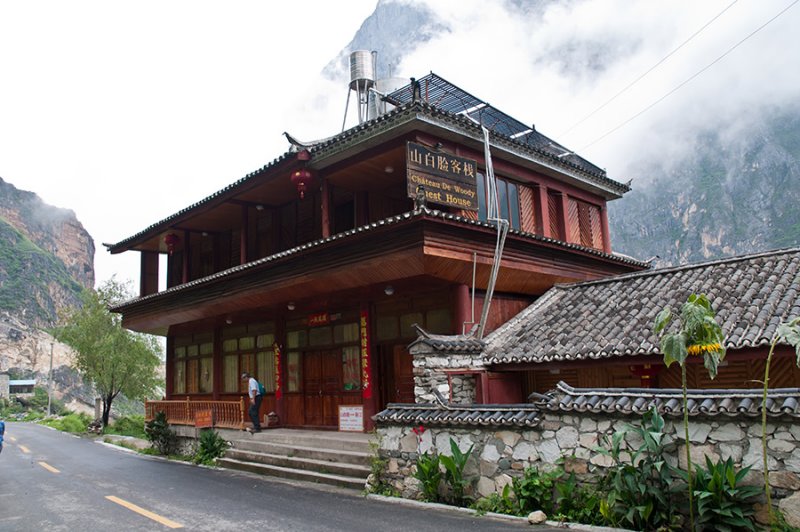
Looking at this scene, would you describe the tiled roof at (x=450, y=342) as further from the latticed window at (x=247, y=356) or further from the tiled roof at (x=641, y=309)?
the latticed window at (x=247, y=356)

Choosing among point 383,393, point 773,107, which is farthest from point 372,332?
point 773,107

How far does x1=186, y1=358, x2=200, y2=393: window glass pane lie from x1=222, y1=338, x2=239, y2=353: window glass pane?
7.35 feet

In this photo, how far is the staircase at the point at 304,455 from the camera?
1133cm

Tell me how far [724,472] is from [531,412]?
2.41m

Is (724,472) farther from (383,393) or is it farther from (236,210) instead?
(236,210)

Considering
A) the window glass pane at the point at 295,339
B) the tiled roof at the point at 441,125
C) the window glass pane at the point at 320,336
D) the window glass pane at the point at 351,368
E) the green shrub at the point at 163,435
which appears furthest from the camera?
the green shrub at the point at 163,435

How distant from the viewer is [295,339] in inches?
667

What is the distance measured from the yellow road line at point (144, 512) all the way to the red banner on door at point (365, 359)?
18.2 ft

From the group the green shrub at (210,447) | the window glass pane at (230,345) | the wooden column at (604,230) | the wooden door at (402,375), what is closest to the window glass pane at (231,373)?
the window glass pane at (230,345)

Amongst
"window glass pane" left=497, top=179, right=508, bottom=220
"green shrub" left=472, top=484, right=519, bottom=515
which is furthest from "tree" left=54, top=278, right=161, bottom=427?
"green shrub" left=472, top=484, right=519, bottom=515

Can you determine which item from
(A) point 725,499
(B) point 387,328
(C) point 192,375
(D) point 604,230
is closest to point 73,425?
(C) point 192,375

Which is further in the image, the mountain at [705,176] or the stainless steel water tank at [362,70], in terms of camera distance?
the mountain at [705,176]

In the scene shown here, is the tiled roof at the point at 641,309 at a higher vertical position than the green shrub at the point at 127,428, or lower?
higher

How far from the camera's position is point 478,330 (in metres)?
12.7
